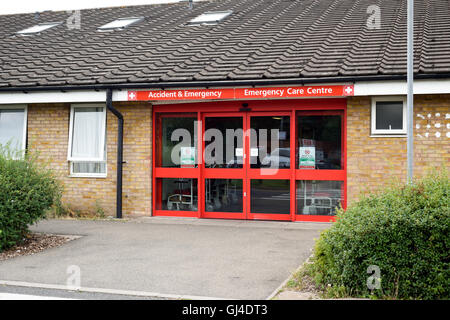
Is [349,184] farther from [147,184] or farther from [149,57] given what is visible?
[149,57]

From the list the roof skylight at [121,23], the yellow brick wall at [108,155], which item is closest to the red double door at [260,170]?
the yellow brick wall at [108,155]

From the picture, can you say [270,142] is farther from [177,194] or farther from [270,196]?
[177,194]

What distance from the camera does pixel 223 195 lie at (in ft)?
37.7

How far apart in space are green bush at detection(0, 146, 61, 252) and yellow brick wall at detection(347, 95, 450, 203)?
17.7 ft

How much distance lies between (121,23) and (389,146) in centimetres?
962

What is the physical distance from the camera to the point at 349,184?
1048 cm

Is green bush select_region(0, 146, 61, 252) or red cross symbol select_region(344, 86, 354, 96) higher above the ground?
red cross symbol select_region(344, 86, 354, 96)

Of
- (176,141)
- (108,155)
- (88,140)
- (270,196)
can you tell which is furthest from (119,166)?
(270,196)

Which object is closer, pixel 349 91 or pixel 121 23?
pixel 349 91

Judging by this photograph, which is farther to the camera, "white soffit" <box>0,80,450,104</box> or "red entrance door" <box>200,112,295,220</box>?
"red entrance door" <box>200,112,295,220</box>

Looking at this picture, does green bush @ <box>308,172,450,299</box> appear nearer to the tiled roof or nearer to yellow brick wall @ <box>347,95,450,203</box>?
yellow brick wall @ <box>347,95,450,203</box>

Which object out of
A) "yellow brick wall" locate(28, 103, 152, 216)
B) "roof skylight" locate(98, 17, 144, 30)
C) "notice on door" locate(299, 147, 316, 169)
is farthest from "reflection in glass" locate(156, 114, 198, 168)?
"roof skylight" locate(98, 17, 144, 30)

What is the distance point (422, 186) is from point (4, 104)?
10105 millimetres

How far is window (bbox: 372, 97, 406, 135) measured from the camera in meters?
10.2
